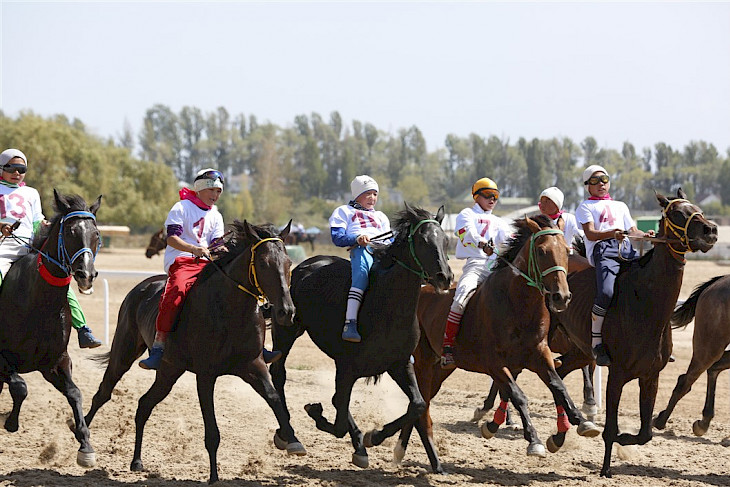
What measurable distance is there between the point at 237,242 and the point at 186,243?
0.53 meters

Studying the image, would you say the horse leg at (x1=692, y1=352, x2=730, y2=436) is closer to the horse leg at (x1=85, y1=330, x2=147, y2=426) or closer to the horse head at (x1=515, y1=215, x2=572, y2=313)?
→ the horse head at (x1=515, y1=215, x2=572, y2=313)

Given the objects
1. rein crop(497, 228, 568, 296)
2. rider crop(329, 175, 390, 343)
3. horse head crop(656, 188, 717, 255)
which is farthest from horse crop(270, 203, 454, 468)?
horse head crop(656, 188, 717, 255)

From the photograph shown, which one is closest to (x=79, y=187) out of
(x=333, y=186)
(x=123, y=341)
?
(x=123, y=341)

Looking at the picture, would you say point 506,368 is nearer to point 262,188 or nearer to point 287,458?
point 287,458

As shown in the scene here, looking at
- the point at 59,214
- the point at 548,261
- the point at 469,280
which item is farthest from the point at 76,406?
the point at 548,261

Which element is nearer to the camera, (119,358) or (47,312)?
(47,312)

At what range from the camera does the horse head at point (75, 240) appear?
23.9ft

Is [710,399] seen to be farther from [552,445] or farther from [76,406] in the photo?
[76,406]

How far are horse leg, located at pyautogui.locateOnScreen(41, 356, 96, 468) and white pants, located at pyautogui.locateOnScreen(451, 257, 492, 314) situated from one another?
11.5 feet

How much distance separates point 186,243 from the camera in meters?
7.78

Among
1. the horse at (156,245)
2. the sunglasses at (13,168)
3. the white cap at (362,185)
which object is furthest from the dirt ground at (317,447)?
the horse at (156,245)

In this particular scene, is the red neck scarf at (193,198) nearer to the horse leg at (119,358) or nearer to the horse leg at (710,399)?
the horse leg at (119,358)

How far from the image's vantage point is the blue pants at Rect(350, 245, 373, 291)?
783cm

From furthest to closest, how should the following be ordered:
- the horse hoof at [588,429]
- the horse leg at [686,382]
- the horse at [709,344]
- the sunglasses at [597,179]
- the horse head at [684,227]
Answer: the horse at [709,344] → the horse leg at [686,382] → the sunglasses at [597,179] → the horse head at [684,227] → the horse hoof at [588,429]
